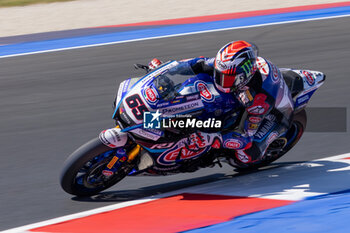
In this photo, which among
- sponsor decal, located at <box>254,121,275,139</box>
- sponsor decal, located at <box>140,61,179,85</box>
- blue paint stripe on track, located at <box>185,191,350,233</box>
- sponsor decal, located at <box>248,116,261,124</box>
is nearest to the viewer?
blue paint stripe on track, located at <box>185,191,350,233</box>

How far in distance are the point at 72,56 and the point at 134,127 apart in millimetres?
6561

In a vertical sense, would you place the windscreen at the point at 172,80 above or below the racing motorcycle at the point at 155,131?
above

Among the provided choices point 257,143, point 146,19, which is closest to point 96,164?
point 257,143

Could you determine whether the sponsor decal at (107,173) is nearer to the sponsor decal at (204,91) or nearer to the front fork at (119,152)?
the front fork at (119,152)

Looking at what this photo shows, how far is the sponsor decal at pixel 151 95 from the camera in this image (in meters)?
5.36

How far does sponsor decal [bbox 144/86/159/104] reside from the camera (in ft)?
17.6

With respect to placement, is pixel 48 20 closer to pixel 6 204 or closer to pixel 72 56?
pixel 72 56

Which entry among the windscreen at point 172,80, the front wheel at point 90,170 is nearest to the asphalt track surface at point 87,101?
the front wheel at point 90,170

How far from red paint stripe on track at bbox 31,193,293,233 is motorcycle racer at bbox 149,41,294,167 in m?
0.55

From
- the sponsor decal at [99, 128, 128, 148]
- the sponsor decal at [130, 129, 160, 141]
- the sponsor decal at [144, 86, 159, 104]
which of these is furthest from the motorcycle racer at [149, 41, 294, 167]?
the sponsor decal at [99, 128, 128, 148]

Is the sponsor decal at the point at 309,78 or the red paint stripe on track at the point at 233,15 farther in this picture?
the red paint stripe on track at the point at 233,15

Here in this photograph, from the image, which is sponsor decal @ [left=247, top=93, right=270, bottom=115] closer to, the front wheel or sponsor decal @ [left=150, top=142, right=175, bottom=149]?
sponsor decal @ [left=150, top=142, right=175, bottom=149]

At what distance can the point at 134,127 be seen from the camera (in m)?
5.34

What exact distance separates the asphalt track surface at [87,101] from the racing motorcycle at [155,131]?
290 millimetres
